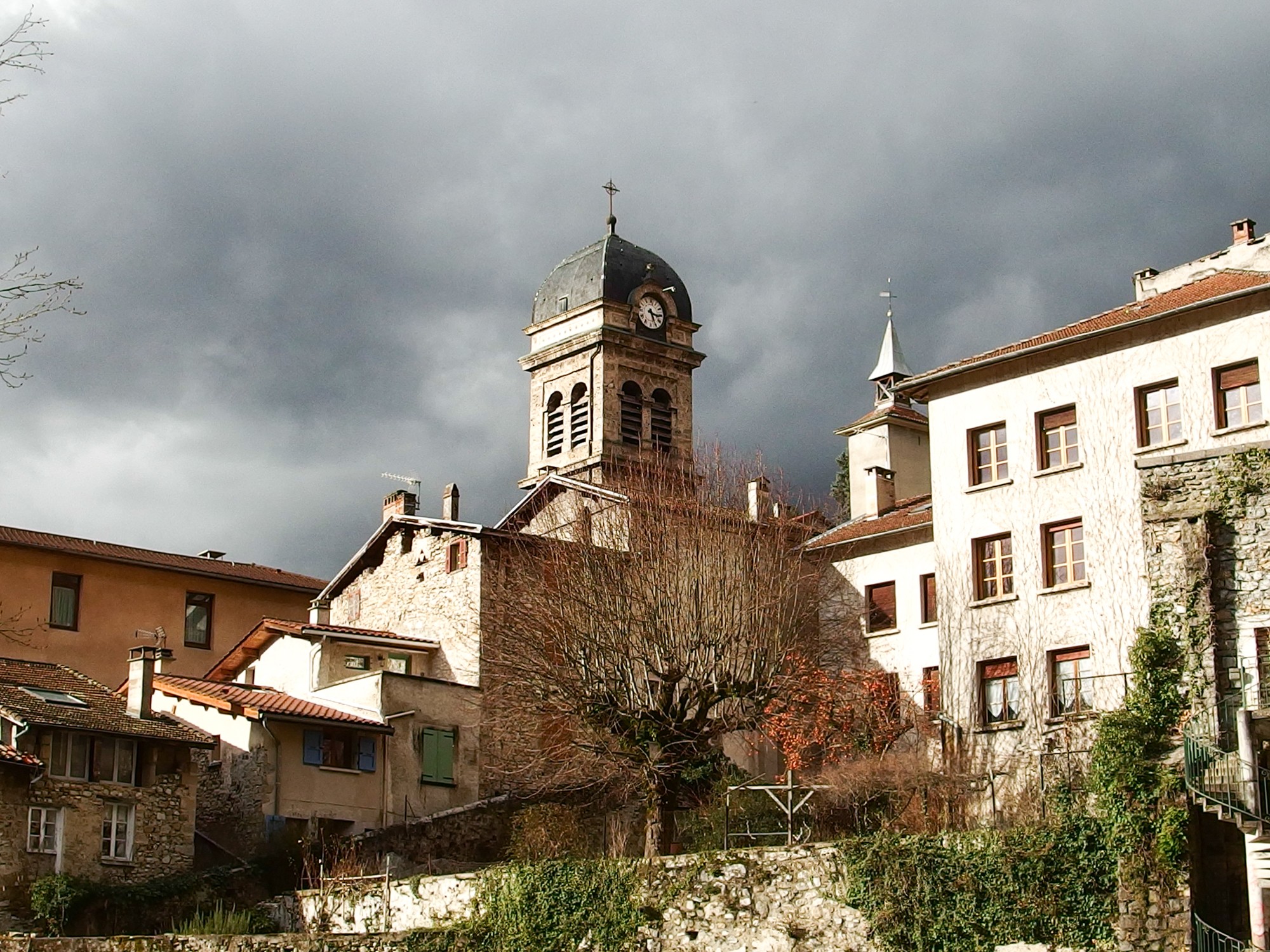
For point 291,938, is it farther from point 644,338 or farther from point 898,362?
point 644,338

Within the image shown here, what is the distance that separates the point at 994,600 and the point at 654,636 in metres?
6.99

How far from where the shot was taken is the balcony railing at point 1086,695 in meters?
32.4

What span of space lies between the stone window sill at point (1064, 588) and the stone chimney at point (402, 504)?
21.0 m

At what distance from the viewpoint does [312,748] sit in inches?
1481

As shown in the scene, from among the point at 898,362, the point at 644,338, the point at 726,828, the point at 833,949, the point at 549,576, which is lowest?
the point at 833,949

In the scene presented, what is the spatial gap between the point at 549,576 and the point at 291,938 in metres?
12.8

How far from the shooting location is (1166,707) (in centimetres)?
2544

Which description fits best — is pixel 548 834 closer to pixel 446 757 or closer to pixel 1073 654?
pixel 446 757

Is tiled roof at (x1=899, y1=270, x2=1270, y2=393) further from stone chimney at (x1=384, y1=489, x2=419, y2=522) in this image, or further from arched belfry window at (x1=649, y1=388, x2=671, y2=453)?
arched belfry window at (x1=649, y1=388, x2=671, y2=453)

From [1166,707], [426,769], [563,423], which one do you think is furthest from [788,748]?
[563,423]

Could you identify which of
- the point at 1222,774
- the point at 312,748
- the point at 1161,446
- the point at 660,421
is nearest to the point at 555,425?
the point at 660,421

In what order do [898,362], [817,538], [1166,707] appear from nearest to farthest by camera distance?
[1166,707] → [817,538] → [898,362]

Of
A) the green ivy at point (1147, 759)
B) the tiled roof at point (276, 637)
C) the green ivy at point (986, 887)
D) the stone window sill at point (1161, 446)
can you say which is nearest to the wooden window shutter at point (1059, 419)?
the stone window sill at point (1161, 446)

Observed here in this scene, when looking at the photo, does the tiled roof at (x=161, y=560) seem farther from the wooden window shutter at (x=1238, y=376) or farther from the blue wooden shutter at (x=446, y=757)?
the wooden window shutter at (x=1238, y=376)
